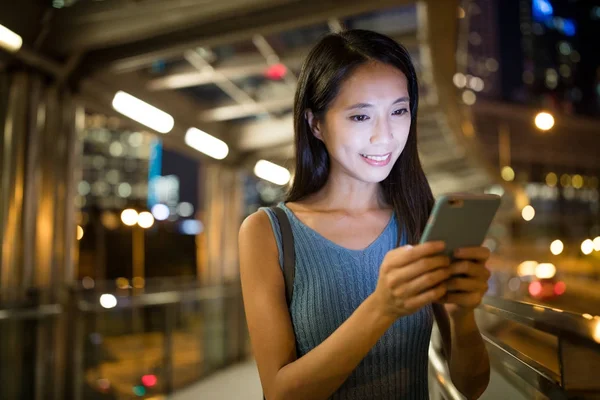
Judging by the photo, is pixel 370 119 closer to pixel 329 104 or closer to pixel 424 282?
pixel 329 104

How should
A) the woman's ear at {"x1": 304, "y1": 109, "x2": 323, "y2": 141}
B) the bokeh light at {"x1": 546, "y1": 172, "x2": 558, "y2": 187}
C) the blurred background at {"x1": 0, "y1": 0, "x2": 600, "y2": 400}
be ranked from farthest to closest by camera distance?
1. the bokeh light at {"x1": 546, "y1": 172, "x2": 558, "y2": 187}
2. the blurred background at {"x1": 0, "y1": 0, "x2": 600, "y2": 400}
3. the woman's ear at {"x1": 304, "y1": 109, "x2": 323, "y2": 141}

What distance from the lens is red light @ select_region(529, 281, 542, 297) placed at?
1502 centimetres

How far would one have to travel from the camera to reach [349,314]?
1.59m

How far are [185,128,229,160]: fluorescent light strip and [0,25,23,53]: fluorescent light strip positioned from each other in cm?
381

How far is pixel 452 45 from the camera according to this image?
8172 mm

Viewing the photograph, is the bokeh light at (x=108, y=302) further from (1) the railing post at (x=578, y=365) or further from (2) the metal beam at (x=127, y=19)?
(1) the railing post at (x=578, y=365)

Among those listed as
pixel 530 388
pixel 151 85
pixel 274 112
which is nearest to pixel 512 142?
pixel 274 112

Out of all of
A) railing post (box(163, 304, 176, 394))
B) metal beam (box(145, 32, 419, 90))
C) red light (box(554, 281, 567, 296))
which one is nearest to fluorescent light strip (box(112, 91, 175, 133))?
metal beam (box(145, 32, 419, 90))

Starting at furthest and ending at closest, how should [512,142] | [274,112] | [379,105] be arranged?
[512,142] < [274,112] < [379,105]

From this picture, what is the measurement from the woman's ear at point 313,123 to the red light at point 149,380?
5881mm

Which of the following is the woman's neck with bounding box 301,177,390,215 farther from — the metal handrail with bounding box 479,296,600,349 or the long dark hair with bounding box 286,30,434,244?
the metal handrail with bounding box 479,296,600,349

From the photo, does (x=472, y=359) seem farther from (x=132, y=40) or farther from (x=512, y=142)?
(x=512, y=142)

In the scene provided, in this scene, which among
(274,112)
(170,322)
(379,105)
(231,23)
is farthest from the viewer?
(274,112)

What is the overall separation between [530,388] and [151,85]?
24.7ft
